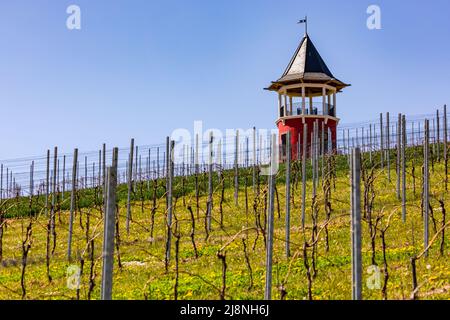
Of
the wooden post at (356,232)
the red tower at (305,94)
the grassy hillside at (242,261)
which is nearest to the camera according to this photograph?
the wooden post at (356,232)

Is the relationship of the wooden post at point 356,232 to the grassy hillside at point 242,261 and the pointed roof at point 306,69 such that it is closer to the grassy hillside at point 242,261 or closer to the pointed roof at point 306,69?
the grassy hillside at point 242,261

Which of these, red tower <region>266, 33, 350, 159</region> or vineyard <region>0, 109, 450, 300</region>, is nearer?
vineyard <region>0, 109, 450, 300</region>

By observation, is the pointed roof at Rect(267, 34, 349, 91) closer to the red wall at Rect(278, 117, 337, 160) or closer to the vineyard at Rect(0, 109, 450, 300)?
the red wall at Rect(278, 117, 337, 160)

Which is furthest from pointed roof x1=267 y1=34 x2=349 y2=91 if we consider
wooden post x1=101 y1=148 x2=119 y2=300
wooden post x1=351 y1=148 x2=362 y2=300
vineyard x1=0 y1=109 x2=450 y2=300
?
wooden post x1=101 y1=148 x2=119 y2=300

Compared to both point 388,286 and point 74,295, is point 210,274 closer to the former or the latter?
point 74,295

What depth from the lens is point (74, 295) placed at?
1161cm

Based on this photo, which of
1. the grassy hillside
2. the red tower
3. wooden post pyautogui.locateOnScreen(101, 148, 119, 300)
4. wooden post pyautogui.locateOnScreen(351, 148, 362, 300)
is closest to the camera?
wooden post pyautogui.locateOnScreen(101, 148, 119, 300)

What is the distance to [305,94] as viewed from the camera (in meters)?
47.0

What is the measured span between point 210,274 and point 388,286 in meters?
3.72

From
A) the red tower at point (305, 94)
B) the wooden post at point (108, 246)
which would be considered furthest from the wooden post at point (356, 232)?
the red tower at point (305, 94)

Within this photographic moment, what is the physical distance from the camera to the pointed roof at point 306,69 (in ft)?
147

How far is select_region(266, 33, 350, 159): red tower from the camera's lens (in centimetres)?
4475

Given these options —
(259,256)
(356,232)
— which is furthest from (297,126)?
(356,232)
